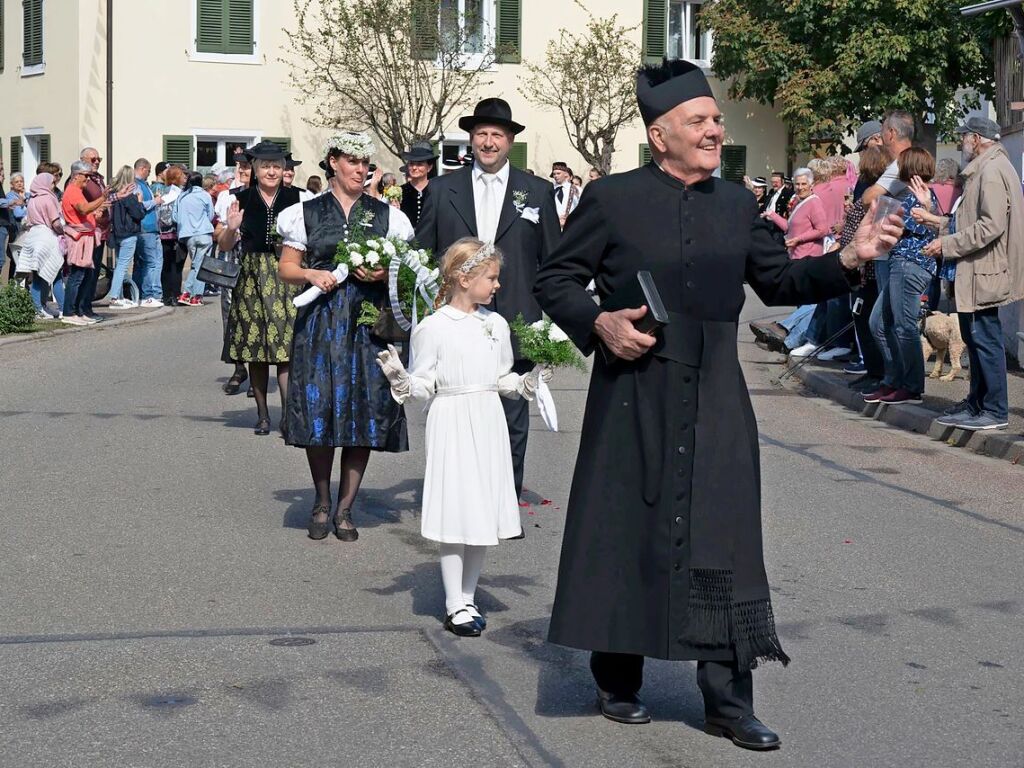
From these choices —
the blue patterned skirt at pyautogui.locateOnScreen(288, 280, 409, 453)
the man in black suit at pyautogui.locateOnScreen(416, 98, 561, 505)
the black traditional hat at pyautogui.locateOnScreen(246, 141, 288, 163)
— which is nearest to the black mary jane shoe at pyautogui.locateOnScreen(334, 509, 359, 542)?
the blue patterned skirt at pyautogui.locateOnScreen(288, 280, 409, 453)

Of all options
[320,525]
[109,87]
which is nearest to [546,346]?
[320,525]

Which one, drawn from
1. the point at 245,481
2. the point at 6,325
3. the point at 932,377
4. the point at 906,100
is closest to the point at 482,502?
the point at 245,481

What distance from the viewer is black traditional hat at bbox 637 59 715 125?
17.1ft

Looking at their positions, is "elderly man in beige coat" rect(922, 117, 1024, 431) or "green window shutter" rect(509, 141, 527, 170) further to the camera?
"green window shutter" rect(509, 141, 527, 170)

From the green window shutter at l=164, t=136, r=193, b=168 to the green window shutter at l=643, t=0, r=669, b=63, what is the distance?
34.0 ft

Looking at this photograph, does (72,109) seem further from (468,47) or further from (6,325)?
(6,325)

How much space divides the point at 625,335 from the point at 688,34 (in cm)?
3539

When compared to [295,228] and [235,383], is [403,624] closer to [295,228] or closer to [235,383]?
[295,228]

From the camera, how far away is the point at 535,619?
6.86 m

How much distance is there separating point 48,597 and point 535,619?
2017 mm

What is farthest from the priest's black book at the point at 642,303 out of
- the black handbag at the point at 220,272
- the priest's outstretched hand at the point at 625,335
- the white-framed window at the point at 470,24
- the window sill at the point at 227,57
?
the white-framed window at the point at 470,24

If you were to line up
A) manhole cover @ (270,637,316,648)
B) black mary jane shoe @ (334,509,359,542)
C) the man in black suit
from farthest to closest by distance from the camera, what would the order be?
the man in black suit, black mary jane shoe @ (334,509,359,542), manhole cover @ (270,637,316,648)

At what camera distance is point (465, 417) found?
6.77 metres

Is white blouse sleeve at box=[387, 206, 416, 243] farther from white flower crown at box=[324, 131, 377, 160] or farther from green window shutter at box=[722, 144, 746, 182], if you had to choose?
green window shutter at box=[722, 144, 746, 182]
